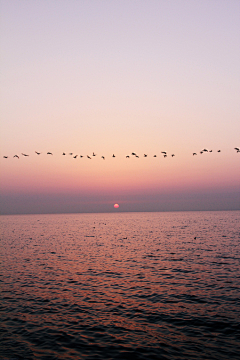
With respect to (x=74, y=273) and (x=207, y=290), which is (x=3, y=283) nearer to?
(x=74, y=273)

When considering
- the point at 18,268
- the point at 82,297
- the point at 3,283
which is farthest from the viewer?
the point at 18,268

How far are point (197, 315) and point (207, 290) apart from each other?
723 cm

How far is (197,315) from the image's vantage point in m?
22.9

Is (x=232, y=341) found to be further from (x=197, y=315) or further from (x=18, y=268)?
(x=18, y=268)

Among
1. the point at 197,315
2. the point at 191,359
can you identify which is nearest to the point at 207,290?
the point at 197,315

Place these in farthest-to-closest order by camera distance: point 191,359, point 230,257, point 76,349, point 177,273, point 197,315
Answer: point 230,257 → point 177,273 → point 197,315 → point 76,349 → point 191,359

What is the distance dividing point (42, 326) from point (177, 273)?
21.2 meters

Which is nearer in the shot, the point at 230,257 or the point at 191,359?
the point at 191,359

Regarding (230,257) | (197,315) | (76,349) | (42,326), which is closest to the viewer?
(76,349)

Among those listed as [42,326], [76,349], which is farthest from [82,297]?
[76,349]

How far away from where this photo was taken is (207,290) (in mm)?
29531

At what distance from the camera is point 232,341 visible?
1828cm

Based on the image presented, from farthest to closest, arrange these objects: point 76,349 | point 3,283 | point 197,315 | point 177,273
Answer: point 177,273
point 3,283
point 197,315
point 76,349

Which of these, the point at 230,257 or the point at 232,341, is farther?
the point at 230,257
